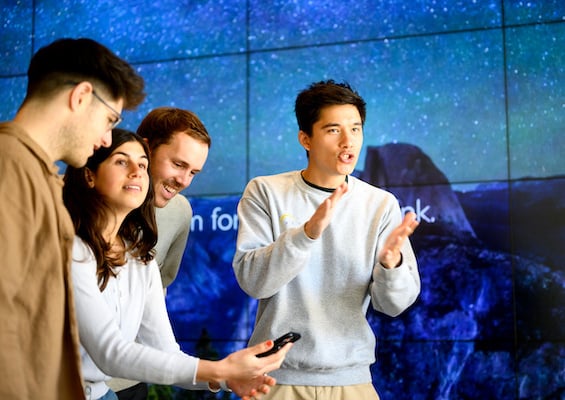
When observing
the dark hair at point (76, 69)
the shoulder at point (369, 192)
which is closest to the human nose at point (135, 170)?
the dark hair at point (76, 69)

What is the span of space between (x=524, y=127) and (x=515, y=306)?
1.00 m

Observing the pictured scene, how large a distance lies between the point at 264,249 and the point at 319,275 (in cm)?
20

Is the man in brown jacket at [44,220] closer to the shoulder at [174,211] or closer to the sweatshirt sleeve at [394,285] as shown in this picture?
the sweatshirt sleeve at [394,285]

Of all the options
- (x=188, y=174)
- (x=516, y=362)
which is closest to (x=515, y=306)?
(x=516, y=362)

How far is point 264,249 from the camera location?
7.84ft

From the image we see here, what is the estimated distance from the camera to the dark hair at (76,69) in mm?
1757

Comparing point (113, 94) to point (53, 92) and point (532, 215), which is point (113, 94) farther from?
Answer: point (532, 215)

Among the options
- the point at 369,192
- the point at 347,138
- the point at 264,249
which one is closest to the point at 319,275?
the point at 264,249

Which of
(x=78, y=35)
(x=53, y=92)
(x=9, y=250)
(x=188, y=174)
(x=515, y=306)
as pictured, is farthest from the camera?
(x=78, y=35)

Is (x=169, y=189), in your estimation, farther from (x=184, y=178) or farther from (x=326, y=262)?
(x=326, y=262)

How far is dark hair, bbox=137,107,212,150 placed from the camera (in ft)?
9.37

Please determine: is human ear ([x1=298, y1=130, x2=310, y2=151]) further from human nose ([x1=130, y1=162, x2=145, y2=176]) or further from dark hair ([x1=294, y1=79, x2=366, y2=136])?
human nose ([x1=130, y1=162, x2=145, y2=176])

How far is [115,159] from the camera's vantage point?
2254 millimetres

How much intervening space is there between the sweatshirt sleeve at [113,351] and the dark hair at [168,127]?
102 centimetres
